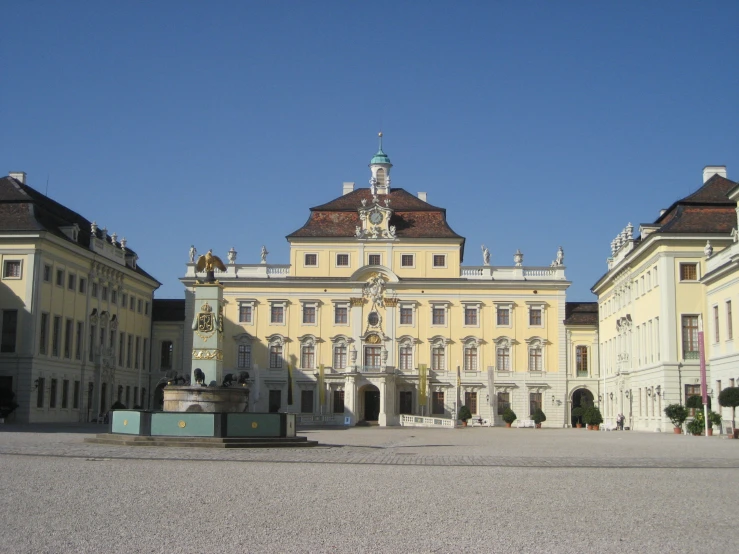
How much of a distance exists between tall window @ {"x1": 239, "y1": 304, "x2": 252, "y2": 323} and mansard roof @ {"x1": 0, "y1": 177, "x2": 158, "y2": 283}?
13729mm

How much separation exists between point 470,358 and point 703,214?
2408 cm

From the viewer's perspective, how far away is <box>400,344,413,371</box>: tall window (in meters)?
70.1

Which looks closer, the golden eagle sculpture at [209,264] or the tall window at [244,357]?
the golden eagle sculpture at [209,264]

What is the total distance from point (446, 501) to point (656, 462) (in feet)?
34.8

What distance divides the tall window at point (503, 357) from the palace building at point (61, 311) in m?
25.2

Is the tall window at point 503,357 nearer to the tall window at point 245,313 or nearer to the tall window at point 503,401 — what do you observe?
the tall window at point 503,401

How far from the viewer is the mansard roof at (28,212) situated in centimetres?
5200

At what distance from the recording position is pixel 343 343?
70.4m

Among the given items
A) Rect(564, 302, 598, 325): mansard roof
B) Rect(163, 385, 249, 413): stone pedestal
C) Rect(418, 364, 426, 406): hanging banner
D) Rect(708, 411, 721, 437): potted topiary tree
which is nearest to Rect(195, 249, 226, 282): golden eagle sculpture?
Rect(163, 385, 249, 413): stone pedestal

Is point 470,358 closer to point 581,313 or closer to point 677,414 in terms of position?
point 581,313

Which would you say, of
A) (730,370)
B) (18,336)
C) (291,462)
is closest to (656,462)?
(291,462)

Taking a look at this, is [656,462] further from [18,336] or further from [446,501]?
[18,336]

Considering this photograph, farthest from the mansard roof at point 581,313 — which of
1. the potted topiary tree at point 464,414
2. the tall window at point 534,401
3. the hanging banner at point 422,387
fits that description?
the hanging banner at point 422,387

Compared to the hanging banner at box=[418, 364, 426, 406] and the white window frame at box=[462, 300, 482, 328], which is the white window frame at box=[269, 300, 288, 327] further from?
the white window frame at box=[462, 300, 482, 328]
